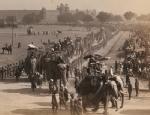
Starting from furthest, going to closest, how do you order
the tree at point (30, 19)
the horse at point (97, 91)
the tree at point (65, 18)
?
the tree at point (65, 18) → the tree at point (30, 19) → the horse at point (97, 91)

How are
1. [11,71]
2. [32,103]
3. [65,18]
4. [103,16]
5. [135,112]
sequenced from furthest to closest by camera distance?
[103,16] → [65,18] → [11,71] → [32,103] → [135,112]

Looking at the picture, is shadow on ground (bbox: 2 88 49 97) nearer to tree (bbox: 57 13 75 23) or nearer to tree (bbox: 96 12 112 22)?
tree (bbox: 57 13 75 23)

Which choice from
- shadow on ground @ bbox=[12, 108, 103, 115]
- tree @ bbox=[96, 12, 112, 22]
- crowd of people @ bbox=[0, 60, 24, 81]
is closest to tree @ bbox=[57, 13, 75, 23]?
tree @ bbox=[96, 12, 112, 22]

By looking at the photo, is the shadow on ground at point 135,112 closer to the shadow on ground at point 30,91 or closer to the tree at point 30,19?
the shadow on ground at point 30,91

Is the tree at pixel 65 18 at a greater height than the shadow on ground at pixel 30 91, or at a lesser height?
lesser

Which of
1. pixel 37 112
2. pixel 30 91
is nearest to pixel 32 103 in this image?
pixel 37 112

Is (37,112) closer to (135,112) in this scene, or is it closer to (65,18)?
(135,112)

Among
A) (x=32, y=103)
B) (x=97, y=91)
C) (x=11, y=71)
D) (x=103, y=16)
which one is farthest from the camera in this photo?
(x=103, y=16)

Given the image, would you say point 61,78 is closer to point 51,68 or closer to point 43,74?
point 51,68

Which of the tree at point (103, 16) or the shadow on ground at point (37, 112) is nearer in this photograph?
the shadow on ground at point (37, 112)

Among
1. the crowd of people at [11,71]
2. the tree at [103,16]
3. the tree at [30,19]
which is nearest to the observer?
the crowd of people at [11,71]

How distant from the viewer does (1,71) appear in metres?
28.9

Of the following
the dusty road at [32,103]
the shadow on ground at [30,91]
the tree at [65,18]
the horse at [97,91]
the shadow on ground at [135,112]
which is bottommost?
the tree at [65,18]

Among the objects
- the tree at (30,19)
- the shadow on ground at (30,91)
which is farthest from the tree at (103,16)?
the shadow on ground at (30,91)
